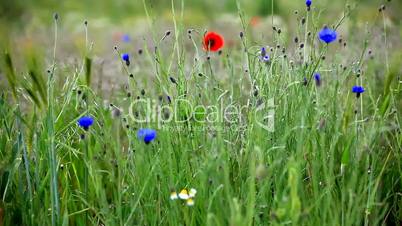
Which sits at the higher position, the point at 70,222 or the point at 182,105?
the point at 182,105

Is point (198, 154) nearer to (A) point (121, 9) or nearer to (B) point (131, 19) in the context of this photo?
(B) point (131, 19)

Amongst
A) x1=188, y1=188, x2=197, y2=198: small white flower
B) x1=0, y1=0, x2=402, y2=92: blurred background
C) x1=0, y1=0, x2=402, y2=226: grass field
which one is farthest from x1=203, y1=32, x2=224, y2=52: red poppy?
x1=0, y1=0, x2=402, y2=92: blurred background

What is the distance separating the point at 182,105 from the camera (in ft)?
7.16

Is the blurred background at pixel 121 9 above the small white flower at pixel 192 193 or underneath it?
above

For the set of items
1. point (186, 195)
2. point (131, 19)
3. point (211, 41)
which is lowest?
point (186, 195)

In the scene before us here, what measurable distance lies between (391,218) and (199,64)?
900 millimetres

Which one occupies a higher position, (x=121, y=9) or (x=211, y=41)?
(x=121, y=9)

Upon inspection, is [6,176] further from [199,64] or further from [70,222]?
[199,64]

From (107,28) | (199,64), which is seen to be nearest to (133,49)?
(107,28)

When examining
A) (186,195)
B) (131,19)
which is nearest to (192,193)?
(186,195)

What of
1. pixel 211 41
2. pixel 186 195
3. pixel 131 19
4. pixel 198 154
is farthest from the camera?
pixel 131 19

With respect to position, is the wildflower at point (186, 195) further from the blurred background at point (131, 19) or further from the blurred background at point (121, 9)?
the blurred background at point (121, 9)

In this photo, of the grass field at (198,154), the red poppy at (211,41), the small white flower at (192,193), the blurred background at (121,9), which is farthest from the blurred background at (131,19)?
the small white flower at (192,193)

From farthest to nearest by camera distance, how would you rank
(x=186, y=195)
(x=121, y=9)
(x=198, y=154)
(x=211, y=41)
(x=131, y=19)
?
(x=121, y=9) < (x=131, y=19) < (x=211, y=41) < (x=198, y=154) < (x=186, y=195)
